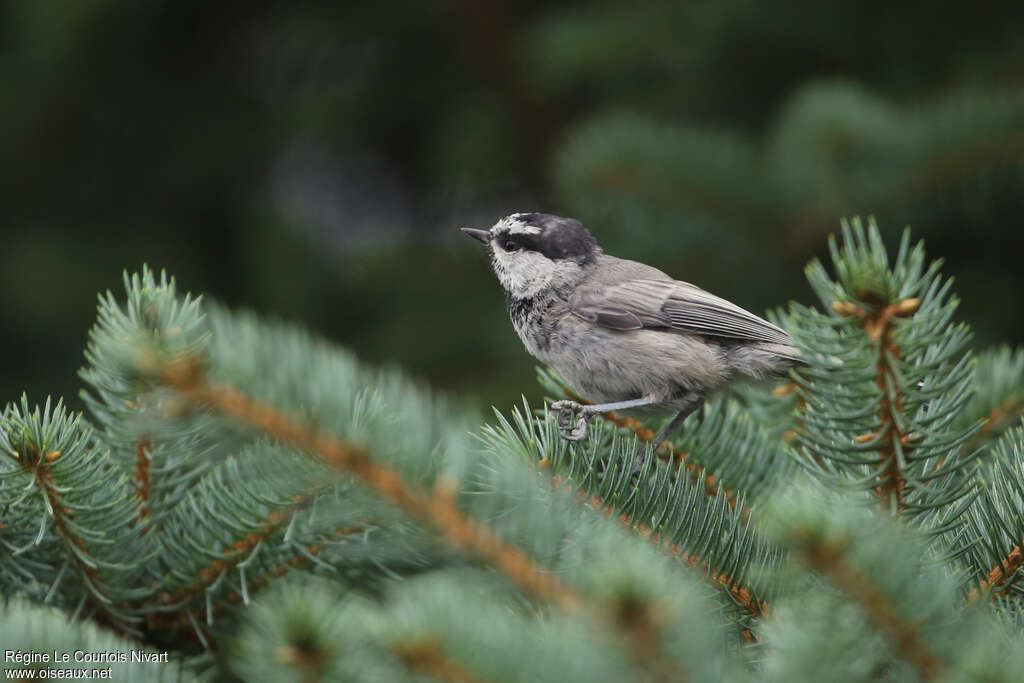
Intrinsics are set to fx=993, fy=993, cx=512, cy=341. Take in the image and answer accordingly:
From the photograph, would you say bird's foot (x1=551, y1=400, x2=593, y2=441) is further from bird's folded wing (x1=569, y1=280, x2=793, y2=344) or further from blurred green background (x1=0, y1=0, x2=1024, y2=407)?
blurred green background (x1=0, y1=0, x2=1024, y2=407)

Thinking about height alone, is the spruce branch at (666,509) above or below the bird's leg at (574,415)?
below

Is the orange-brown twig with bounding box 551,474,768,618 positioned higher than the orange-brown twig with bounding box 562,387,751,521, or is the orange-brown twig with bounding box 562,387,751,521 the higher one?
the orange-brown twig with bounding box 562,387,751,521

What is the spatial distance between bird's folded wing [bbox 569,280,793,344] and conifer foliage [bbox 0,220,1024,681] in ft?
2.86

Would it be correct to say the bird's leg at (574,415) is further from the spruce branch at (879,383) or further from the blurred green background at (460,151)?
the blurred green background at (460,151)

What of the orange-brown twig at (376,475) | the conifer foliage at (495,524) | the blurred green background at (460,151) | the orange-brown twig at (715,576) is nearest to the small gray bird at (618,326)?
the blurred green background at (460,151)

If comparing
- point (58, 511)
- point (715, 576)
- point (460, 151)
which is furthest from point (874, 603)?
point (460, 151)

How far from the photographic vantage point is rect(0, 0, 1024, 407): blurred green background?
3754 mm

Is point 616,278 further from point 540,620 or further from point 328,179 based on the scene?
point 328,179

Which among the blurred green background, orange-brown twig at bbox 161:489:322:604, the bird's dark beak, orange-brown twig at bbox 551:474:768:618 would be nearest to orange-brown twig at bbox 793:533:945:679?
orange-brown twig at bbox 551:474:768:618

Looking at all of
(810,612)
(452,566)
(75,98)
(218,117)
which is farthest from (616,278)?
(75,98)

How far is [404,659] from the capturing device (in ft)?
3.54

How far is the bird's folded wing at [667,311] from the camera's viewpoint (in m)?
3.06

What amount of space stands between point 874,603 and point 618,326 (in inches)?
84.8

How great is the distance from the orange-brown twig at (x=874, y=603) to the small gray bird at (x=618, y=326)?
56.7 inches
